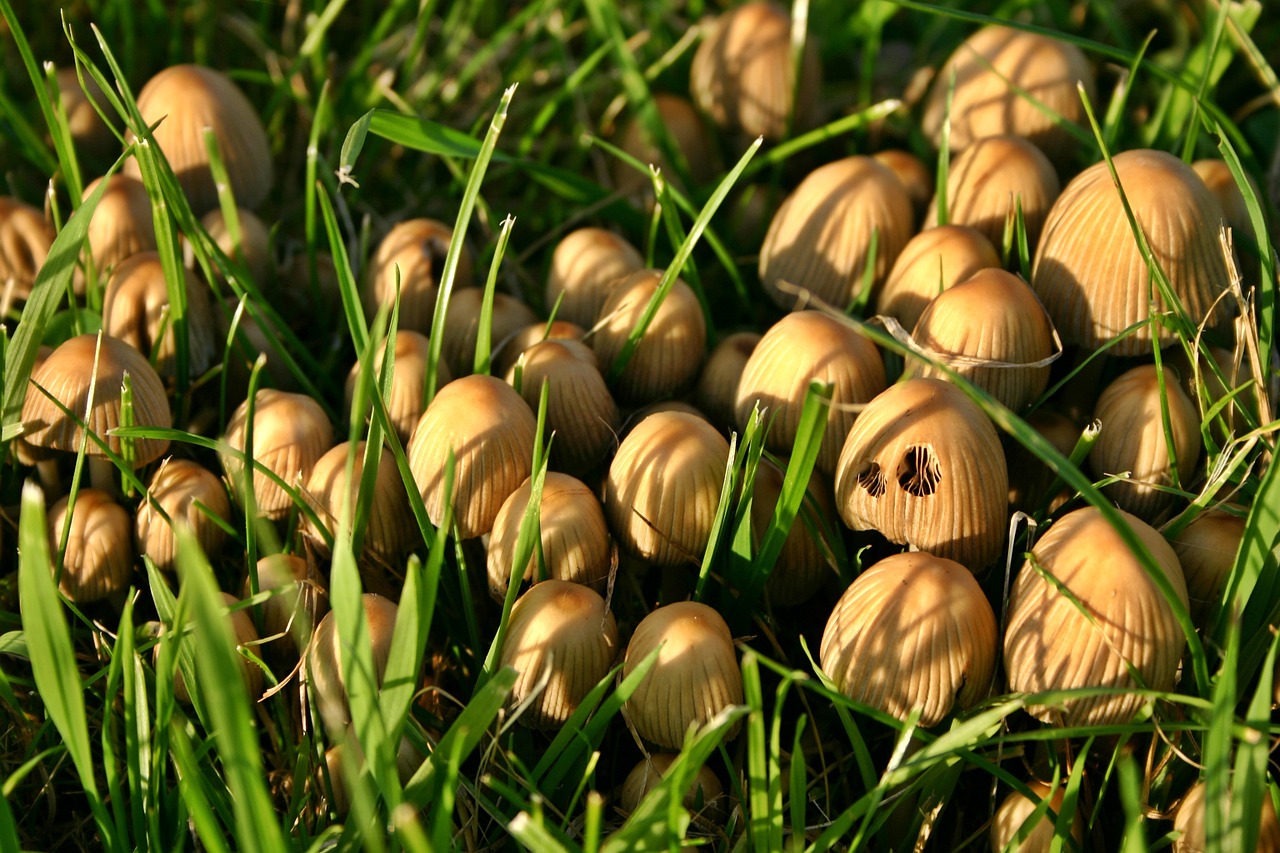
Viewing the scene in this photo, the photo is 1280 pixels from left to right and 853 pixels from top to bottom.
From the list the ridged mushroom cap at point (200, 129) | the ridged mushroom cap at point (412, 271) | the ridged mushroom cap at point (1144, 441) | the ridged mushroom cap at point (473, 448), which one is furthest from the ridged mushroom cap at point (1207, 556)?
the ridged mushroom cap at point (200, 129)

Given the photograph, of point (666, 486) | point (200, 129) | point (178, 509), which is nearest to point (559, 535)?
point (666, 486)

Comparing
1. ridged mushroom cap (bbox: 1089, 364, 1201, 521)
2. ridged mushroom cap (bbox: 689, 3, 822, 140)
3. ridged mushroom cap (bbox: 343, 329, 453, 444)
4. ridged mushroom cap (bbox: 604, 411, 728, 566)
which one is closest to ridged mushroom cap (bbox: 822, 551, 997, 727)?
ridged mushroom cap (bbox: 604, 411, 728, 566)

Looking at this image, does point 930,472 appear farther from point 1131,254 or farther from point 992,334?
point 1131,254

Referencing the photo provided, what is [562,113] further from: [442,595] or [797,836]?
→ [797,836]

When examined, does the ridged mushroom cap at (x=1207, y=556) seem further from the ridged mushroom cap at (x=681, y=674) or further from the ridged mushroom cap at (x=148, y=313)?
the ridged mushroom cap at (x=148, y=313)

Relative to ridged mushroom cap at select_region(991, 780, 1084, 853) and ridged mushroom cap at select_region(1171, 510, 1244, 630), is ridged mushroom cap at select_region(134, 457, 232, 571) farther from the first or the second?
ridged mushroom cap at select_region(1171, 510, 1244, 630)

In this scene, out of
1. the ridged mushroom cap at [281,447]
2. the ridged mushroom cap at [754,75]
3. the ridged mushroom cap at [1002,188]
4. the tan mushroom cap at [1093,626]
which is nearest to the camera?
the tan mushroom cap at [1093,626]
